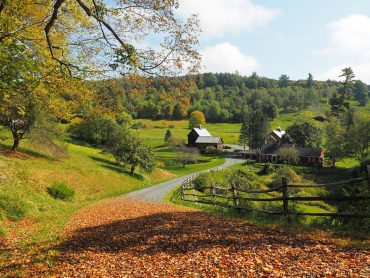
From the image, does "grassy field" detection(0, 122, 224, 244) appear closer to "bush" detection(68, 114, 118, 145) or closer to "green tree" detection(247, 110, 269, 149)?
"bush" detection(68, 114, 118, 145)

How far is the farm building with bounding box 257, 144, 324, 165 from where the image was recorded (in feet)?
292

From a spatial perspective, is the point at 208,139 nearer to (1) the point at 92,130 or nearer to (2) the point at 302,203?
(1) the point at 92,130

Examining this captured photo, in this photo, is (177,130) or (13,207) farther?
(177,130)

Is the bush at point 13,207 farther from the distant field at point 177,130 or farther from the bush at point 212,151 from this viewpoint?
the distant field at point 177,130

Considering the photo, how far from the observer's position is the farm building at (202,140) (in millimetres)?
114250

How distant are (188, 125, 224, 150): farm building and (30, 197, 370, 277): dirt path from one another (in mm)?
102346

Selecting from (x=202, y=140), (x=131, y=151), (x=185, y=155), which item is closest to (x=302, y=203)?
(x=131, y=151)

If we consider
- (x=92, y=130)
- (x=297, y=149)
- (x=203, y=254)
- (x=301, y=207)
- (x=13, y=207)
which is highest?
(x=92, y=130)

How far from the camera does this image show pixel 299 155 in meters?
90.0

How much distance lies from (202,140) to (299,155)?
36509mm

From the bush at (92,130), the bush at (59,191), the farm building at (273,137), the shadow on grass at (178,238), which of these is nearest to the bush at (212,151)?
the farm building at (273,137)

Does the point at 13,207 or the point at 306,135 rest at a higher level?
the point at 306,135

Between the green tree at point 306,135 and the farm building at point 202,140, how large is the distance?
24026 mm

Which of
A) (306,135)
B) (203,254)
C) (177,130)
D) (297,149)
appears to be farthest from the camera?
(177,130)
